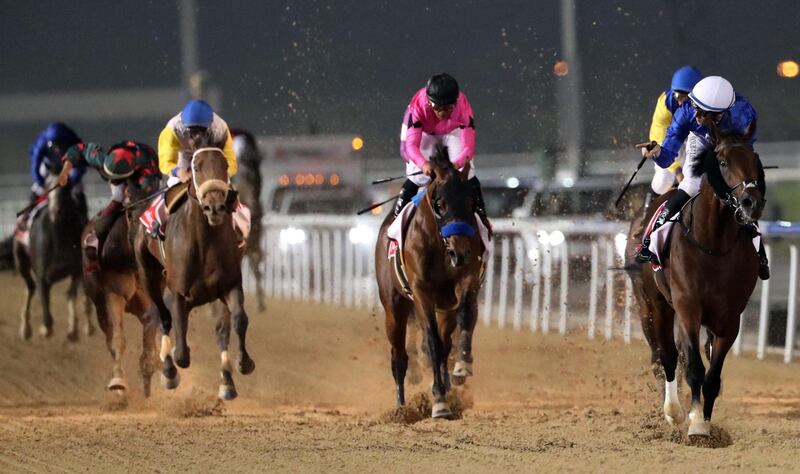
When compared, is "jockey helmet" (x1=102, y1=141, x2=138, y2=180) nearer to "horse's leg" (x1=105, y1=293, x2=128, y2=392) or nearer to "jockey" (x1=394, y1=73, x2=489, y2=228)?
"horse's leg" (x1=105, y1=293, x2=128, y2=392)

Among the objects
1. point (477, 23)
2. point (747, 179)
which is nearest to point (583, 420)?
point (747, 179)

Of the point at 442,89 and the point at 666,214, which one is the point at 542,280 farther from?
the point at 666,214

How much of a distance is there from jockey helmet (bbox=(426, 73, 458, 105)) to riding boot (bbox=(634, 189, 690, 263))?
179 centimetres

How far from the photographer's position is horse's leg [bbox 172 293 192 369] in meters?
10.3

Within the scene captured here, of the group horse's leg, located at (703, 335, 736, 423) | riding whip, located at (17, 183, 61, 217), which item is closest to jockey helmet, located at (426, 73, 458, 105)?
horse's leg, located at (703, 335, 736, 423)

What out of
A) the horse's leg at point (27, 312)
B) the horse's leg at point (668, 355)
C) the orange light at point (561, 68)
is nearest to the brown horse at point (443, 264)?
the horse's leg at point (668, 355)

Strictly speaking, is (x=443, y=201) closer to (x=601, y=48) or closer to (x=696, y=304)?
(x=696, y=304)

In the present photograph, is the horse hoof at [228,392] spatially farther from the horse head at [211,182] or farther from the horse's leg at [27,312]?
the horse's leg at [27,312]

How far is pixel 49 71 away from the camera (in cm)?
7000

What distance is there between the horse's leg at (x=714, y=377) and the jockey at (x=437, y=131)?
2150 mm

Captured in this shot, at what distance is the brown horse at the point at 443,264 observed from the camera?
9039 millimetres

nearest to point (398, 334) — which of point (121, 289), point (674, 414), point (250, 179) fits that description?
point (674, 414)

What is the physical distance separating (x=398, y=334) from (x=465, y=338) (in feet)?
3.31

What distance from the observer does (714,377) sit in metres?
8.28
